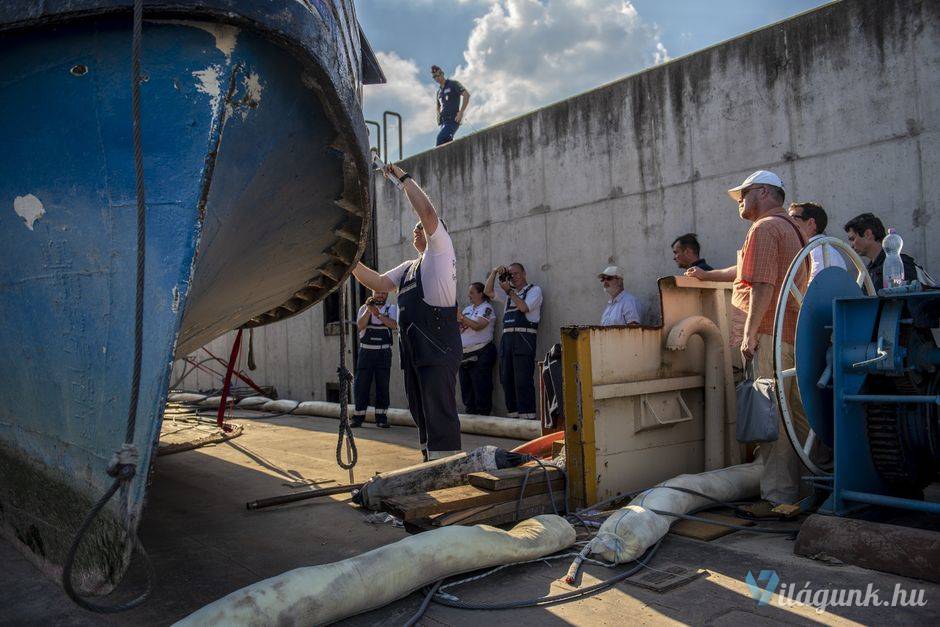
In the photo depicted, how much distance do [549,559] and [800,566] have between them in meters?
0.99

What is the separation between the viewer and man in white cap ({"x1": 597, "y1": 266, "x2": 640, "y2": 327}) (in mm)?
6320

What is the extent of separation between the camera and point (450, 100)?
33.0ft

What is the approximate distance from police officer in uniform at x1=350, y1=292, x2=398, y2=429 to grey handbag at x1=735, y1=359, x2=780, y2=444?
5218 mm

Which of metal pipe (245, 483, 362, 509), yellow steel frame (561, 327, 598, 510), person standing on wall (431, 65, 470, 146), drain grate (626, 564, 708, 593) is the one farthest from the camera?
person standing on wall (431, 65, 470, 146)

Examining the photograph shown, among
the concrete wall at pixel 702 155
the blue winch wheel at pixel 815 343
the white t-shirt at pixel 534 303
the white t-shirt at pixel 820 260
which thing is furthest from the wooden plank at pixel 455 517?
the white t-shirt at pixel 534 303

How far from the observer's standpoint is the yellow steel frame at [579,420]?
3.63 meters

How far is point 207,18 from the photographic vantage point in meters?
2.52

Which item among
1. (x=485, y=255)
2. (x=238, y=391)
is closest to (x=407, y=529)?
(x=485, y=255)

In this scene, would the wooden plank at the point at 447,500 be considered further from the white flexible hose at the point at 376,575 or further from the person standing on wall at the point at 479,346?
the person standing on wall at the point at 479,346

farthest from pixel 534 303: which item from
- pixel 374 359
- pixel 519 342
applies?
pixel 374 359

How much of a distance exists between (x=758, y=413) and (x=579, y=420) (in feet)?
2.87

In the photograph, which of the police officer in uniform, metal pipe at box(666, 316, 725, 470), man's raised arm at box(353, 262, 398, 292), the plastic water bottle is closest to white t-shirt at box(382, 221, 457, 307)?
man's raised arm at box(353, 262, 398, 292)

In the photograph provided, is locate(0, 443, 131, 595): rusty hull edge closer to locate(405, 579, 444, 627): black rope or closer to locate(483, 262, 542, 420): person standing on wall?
locate(405, 579, 444, 627): black rope

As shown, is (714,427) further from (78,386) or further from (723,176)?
(78,386)
